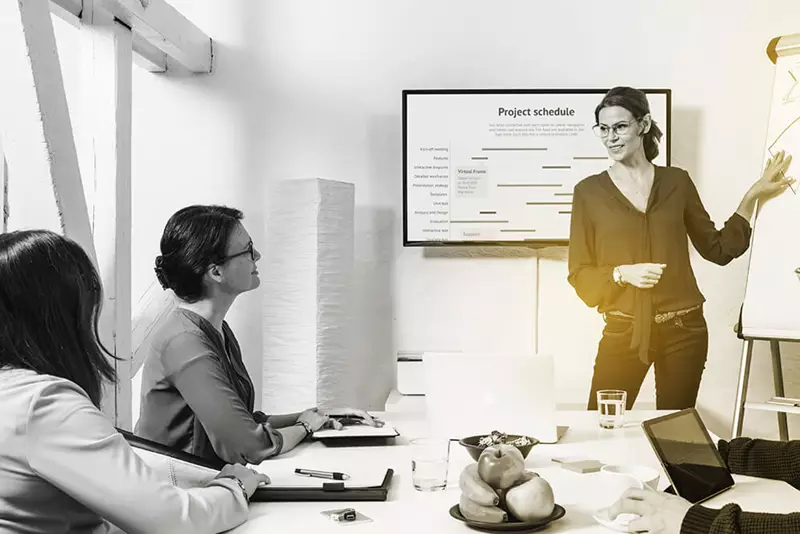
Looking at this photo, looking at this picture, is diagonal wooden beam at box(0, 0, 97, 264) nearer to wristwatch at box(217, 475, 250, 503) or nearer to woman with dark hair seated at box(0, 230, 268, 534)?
woman with dark hair seated at box(0, 230, 268, 534)

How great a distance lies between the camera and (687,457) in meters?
1.74

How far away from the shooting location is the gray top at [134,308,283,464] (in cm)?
219

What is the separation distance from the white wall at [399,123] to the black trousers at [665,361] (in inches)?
3.6

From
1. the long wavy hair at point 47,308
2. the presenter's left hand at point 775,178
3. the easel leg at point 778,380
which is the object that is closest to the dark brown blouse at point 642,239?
the presenter's left hand at point 775,178

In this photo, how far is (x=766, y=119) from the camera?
3.85 meters

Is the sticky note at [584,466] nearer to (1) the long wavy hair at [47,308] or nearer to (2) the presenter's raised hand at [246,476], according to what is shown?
(2) the presenter's raised hand at [246,476]

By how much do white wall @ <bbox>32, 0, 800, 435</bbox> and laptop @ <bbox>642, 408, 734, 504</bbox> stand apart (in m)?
2.03

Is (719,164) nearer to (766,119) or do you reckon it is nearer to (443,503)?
(766,119)

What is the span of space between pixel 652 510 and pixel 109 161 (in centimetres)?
222

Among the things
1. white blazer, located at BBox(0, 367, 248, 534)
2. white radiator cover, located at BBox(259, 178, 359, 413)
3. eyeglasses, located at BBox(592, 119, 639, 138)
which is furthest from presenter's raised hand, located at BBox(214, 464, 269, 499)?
eyeglasses, located at BBox(592, 119, 639, 138)

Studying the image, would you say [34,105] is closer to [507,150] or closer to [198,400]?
[198,400]

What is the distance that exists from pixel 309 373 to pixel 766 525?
92.0 inches

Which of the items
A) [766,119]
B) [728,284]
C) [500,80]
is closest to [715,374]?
[728,284]

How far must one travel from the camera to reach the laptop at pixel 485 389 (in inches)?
85.3
